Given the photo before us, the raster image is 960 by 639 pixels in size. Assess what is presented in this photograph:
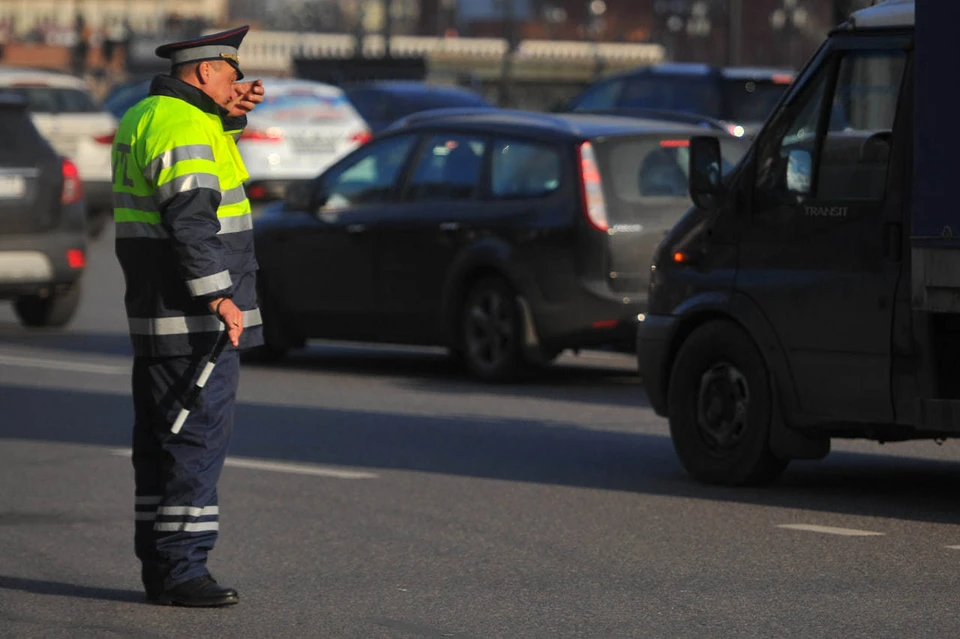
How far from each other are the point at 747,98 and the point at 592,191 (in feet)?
32.1

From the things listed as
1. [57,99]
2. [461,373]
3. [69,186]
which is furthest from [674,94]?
[461,373]

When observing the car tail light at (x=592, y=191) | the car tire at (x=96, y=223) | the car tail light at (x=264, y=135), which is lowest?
the car tire at (x=96, y=223)

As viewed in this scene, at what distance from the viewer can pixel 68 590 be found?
7.22 meters

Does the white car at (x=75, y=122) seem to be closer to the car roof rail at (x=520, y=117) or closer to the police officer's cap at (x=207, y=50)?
the car roof rail at (x=520, y=117)

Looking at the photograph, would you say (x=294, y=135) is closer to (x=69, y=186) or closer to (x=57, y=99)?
(x=57, y=99)

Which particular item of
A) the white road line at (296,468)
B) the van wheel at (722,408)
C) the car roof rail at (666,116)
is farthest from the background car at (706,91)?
the van wheel at (722,408)

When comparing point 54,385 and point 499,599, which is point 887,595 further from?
point 54,385

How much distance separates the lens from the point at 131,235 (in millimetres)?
6816

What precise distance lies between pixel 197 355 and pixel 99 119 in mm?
20087

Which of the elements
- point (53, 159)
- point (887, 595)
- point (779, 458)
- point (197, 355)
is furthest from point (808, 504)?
point (53, 159)

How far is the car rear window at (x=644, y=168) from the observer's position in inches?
504

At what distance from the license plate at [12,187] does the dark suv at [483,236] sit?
2.12m

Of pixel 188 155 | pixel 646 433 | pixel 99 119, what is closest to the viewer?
pixel 188 155

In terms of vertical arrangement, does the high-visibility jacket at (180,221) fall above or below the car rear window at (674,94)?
above
